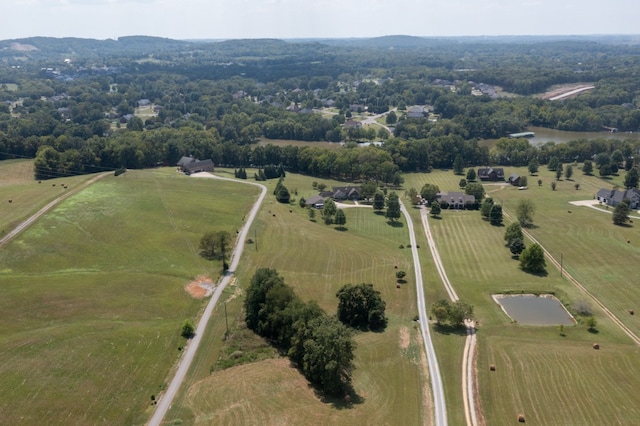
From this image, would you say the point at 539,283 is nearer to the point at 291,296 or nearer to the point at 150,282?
the point at 291,296

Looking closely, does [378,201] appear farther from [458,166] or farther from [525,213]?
[458,166]

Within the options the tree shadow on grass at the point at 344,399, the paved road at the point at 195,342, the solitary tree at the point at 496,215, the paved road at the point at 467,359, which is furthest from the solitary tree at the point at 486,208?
the tree shadow on grass at the point at 344,399

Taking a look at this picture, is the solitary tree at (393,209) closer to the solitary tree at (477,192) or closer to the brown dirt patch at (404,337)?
the solitary tree at (477,192)

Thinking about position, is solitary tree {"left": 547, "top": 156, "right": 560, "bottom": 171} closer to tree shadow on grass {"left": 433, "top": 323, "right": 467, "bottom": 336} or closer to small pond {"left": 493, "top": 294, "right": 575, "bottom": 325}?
small pond {"left": 493, "top": 294, "right": 575, "bottom": 325}

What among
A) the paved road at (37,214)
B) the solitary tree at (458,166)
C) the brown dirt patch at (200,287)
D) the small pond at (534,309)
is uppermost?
the paved road at (37,214)

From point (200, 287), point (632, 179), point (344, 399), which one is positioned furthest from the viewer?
point (632, 179)

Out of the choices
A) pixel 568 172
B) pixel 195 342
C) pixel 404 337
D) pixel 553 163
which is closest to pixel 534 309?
pixel 404 337
